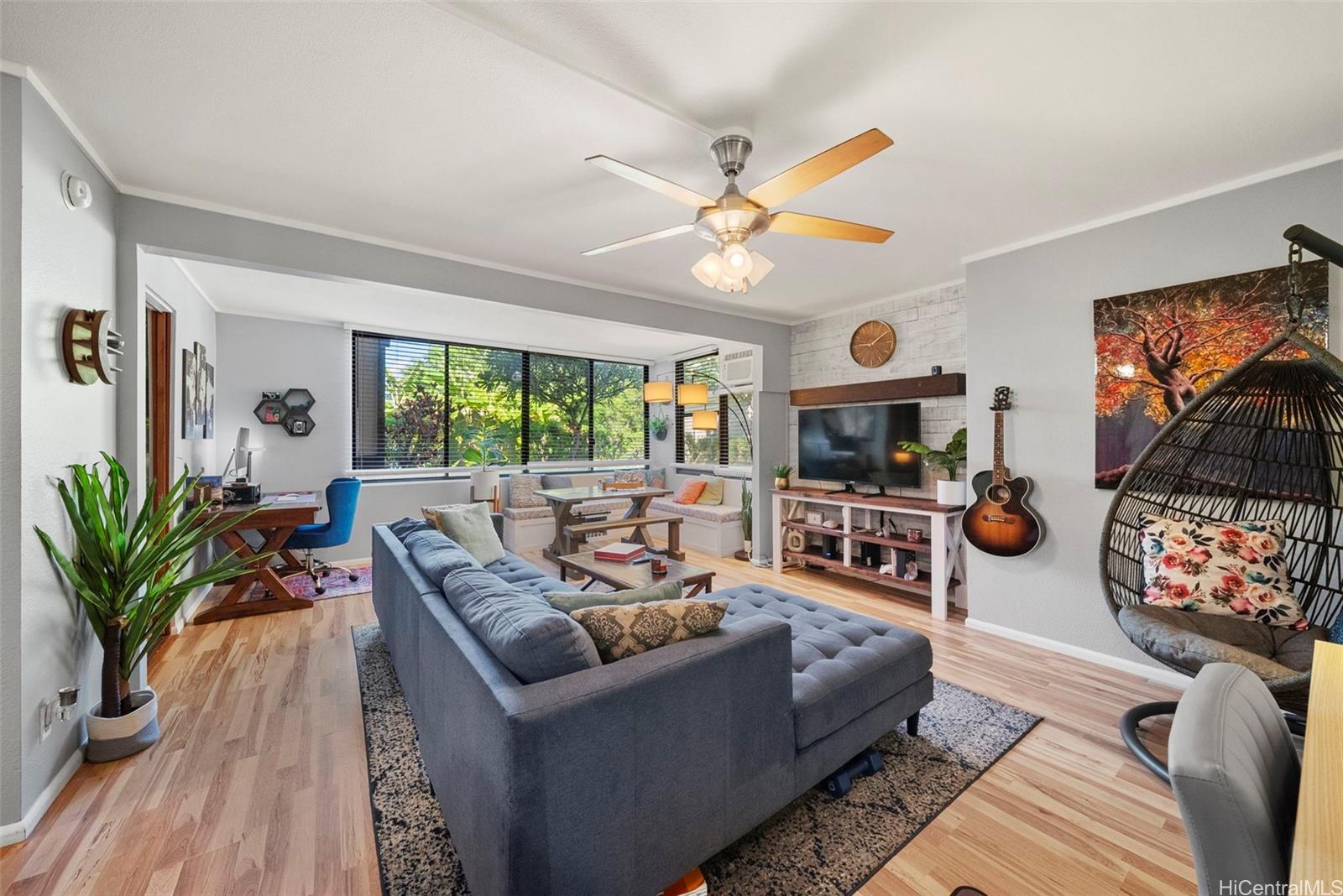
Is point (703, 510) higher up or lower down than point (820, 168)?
lower down

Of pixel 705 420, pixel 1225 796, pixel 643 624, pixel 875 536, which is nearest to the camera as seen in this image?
pixel 1225 796

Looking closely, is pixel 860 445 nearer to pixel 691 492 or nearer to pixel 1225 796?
pixel 691 492

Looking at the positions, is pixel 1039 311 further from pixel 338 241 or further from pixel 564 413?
pixel 564 413

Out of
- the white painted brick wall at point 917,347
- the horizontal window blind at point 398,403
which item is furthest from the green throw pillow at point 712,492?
the horizontal window blind at point 398,403

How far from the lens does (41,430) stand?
1833 mm

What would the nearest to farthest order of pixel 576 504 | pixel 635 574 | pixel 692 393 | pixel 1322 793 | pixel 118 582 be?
pixel 1322 793 < pixel 118 582 < pixel 635 574 < pixel 576 504 < pixel 692 393

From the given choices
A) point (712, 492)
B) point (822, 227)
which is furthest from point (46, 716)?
point (712, 492)

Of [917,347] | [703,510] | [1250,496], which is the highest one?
[917,347]

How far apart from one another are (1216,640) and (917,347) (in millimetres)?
2862

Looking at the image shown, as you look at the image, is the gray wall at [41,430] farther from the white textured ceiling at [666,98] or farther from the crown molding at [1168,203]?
the crown molding at [1168,203]

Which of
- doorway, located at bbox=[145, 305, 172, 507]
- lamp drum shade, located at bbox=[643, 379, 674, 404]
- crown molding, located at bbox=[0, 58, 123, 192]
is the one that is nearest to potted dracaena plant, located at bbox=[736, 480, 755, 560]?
lamp drum shade, located at bbox=[643, 379, 674, 404]

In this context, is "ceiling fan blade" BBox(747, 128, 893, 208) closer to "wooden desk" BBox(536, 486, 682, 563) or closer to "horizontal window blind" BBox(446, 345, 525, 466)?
"wooden desk" BBox(536, 486, 682, 563)

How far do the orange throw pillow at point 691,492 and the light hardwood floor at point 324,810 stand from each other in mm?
3867

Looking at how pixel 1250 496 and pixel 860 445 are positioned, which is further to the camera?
pixel 860 445
